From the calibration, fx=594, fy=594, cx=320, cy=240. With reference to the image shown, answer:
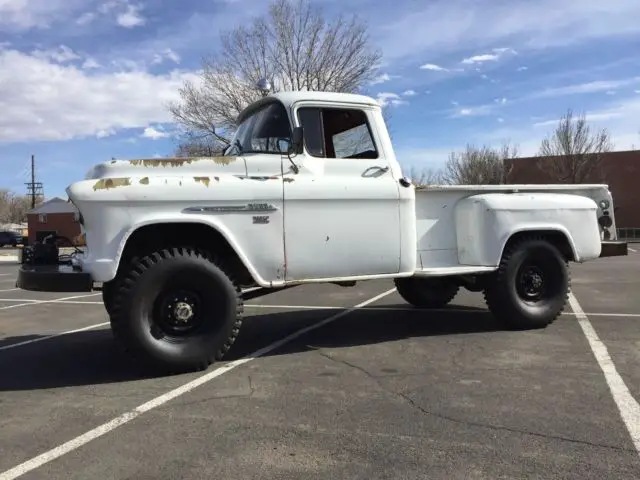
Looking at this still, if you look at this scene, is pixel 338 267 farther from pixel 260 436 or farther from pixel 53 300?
pixel 53 300

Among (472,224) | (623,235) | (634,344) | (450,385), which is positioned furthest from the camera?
(623,235)

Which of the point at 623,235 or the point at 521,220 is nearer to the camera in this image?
the point at 521,220

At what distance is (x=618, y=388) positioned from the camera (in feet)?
15.7

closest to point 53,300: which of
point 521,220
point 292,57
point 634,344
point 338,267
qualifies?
point 338,267

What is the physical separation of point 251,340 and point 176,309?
1.72 meters

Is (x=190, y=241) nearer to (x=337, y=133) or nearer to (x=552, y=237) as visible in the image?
(x=337, y=133)

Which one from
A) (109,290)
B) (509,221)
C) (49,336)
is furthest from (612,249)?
(49,336)

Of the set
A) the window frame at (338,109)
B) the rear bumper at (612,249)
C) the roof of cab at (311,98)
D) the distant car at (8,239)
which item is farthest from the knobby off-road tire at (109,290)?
the distant car at (8,239)

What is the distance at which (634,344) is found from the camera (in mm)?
6328

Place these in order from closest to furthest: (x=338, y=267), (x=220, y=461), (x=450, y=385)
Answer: (x=220, y=461)
(x=450, y=385)
(x=338, y=267)

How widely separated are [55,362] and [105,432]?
2459 millimetres

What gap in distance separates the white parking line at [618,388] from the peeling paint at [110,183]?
427cm

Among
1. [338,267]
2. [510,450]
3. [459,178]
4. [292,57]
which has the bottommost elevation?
[510,450]

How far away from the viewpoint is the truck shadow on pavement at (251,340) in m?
5.50
